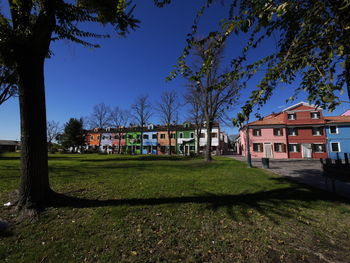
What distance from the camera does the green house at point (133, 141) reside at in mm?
44537

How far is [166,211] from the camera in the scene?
3.99m

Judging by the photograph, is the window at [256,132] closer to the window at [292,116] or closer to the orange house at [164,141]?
the window at [292,116]

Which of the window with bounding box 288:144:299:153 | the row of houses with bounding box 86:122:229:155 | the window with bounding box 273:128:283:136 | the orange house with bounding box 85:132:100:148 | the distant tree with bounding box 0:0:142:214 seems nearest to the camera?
the distant tree with bounding box 0:0:142:214

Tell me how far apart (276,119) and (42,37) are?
3153cm

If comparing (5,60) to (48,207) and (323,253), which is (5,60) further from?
(323,253)

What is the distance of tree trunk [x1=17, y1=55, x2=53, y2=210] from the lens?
3.59 meters

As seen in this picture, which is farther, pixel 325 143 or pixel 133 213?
pixel 325 143

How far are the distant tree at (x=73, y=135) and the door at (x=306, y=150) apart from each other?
52.2 meters

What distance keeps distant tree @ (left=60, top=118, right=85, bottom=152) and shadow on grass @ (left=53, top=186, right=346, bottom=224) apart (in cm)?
4695

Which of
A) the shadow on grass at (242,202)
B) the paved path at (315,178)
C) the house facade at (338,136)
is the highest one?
the house facade at (338,136)

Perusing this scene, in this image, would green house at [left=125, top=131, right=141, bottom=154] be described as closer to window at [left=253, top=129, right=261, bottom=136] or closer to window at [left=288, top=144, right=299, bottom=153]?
window at [left=253, top=129, right=261, bottom=136]

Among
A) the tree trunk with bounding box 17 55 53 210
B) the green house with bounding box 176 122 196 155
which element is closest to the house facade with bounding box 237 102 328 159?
the green house with bounding box 176 122 196 155

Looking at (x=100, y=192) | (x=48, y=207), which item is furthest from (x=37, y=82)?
(x=100, y=192)

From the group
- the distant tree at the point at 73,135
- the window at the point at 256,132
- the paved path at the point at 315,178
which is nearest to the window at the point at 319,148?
the window at the point at 256,132
